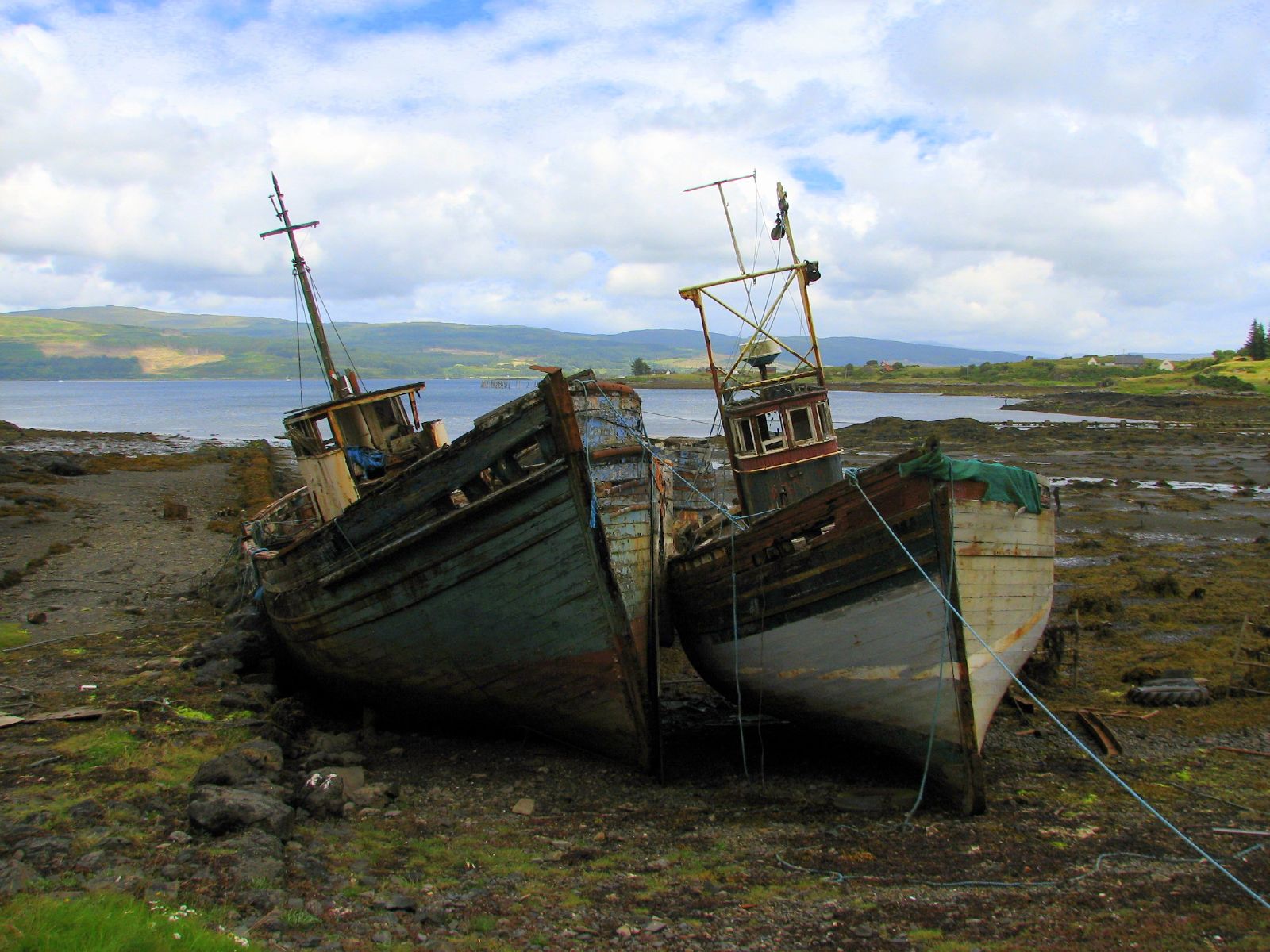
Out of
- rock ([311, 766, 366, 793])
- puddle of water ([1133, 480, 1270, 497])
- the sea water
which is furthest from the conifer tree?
rock ([311, 766, 366, 793])

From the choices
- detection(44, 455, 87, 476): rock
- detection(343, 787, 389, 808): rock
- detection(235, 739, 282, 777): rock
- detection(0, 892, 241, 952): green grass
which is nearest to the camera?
detection(0, 892, 241, 952): green grass

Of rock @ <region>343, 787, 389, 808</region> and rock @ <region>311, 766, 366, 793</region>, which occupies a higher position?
rock @ <region>311, 766, 366, 793</region>

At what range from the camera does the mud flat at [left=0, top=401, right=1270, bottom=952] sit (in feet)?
20.3

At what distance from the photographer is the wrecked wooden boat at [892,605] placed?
8.61 metres

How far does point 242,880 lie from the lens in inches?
245

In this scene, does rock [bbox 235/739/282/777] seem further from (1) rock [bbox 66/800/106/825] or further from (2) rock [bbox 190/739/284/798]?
(1) rock [bbox 66/800/106/825]

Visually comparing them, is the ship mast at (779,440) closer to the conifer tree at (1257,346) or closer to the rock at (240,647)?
the rock at (240,647)

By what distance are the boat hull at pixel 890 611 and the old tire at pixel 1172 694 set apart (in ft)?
6.46

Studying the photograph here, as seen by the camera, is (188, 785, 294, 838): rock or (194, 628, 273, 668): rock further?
(194, 628, 273, 668): rock

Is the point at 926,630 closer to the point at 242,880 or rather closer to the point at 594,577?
the point at 594,577

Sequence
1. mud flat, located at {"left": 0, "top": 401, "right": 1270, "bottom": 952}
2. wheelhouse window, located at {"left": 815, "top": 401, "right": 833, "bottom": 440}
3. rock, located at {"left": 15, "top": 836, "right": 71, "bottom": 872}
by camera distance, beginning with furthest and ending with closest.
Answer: wheelhouse window, located at {"left": 815, "top": 401, "right": 833, "bottom": 440} < mud flat, located at {"left": 0, "top": 401, "right": 1270, "bottom": 952} < rock, located at {"left": 15, "top": 836, "right": 71, "bottom": 872}

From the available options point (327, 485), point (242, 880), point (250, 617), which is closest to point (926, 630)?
point (242, 880)

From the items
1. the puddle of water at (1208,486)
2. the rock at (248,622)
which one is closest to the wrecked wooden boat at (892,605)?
the rock at (248,622)

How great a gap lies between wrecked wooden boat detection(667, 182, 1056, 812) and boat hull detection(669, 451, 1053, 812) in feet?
0.05
